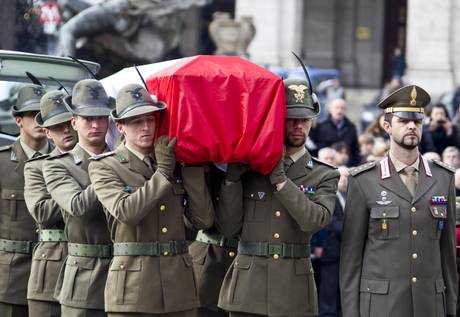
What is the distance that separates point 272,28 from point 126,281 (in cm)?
2673

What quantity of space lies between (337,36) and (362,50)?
0.79 meters

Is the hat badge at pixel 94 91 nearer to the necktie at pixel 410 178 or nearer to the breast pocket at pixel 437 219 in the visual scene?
the necktie at pixel 410 178

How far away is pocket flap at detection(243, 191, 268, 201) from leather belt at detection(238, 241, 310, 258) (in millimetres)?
272

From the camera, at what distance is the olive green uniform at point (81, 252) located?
8922 mm

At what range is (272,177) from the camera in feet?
28.5

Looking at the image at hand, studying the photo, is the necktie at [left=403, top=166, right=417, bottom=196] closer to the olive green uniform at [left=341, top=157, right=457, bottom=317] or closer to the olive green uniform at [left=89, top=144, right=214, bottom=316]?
the olive green uniform at [left=341, top=157, right=457, bottom=317]

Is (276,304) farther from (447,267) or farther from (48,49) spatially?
(48,49)

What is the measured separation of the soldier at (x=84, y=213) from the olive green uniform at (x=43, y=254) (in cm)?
25

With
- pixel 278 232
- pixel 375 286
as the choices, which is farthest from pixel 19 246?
pixel 375 286

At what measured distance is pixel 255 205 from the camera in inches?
349

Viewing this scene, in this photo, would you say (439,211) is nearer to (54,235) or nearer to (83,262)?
(83,262)

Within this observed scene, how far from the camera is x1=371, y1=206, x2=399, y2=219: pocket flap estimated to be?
346 inches

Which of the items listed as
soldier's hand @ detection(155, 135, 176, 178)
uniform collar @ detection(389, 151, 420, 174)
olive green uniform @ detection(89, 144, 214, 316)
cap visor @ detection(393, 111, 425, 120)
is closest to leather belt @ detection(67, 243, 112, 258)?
olive green uniform @ detection(89, 144, 214, 316)

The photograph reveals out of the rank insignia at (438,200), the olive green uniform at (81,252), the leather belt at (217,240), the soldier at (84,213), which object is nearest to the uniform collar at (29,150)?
the soldier at (84,213)
